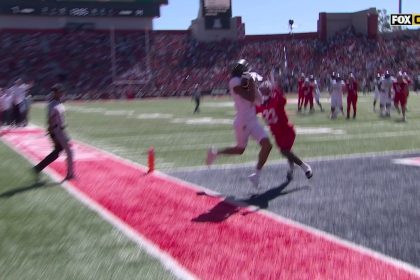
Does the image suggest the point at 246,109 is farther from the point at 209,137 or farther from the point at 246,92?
the point at 209,137

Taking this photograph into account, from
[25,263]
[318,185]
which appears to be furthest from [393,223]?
[25,263]

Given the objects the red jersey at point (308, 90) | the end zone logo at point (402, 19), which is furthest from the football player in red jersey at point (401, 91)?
the end zone logo at point (402, 19)

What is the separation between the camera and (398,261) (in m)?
4.84

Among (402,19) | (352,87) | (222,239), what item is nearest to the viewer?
(222,239)

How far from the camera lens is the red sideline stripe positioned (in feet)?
15.1

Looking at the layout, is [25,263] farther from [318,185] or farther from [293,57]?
[293,57]

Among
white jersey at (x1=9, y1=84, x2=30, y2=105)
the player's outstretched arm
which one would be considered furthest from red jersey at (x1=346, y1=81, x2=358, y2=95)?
the player's outstretched arm

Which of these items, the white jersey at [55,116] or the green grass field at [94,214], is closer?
the green grass field at [94,214]

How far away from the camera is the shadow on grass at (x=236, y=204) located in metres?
6.48

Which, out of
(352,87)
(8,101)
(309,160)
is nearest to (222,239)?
(309,160)

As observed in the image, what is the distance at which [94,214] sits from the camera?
21.9 feet

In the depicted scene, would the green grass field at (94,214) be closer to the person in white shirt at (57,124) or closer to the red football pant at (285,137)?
the person in white shirt at (57,124)

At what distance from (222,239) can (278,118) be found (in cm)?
346

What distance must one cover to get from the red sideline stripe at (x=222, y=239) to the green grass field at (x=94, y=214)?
367 millimetres
